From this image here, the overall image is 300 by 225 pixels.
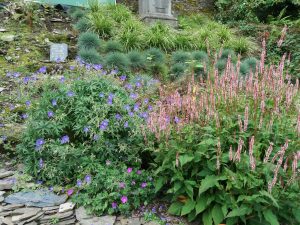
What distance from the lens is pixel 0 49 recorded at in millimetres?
5801

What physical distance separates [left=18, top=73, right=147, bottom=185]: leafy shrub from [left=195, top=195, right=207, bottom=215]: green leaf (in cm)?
79

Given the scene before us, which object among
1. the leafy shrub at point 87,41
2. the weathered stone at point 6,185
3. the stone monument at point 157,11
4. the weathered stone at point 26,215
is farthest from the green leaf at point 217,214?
the stone monument at point 157,11

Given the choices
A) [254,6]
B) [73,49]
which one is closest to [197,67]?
[73,49]

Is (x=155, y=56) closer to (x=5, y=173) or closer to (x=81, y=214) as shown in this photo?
(x=5, y=173)

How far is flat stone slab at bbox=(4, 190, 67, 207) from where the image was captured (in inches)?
115

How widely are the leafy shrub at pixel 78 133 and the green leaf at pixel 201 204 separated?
0.79 m

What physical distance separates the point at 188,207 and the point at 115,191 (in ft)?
2.14

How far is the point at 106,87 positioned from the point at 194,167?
1.33 metres

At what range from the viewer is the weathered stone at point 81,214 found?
2760 mm

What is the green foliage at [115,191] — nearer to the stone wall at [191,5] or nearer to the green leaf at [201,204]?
the green leaf at [201,204]

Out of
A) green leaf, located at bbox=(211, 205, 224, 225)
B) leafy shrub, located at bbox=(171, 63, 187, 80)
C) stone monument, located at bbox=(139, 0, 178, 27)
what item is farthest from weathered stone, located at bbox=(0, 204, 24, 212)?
stone monument, located at bbox=(139, 0, 178, 27)

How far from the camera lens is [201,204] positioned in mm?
2572

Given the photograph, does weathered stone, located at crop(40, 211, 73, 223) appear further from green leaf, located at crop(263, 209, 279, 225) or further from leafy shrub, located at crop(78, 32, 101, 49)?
leafy shrub, located at crop(78, 32, 101, 49)

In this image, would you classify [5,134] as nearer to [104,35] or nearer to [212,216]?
[212,216]
